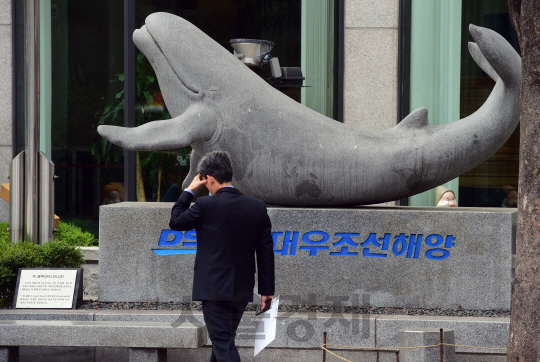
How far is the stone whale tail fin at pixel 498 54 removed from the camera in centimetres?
634

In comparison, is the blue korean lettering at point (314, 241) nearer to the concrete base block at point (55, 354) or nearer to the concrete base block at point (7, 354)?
the concrete base block at point (55, 354)

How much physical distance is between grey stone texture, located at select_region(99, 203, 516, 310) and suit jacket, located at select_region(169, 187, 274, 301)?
89.9 inches

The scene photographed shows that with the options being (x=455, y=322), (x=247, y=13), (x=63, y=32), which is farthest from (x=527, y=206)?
(x=63, y=32)

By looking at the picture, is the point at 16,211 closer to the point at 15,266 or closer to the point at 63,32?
the point at 15,266

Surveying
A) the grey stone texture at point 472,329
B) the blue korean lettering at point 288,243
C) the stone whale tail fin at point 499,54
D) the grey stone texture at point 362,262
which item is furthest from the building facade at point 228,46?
the grey stone texture at point 472,329

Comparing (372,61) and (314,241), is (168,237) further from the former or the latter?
(372,61)

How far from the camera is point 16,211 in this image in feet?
26.1

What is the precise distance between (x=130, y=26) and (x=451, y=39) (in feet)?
17.8

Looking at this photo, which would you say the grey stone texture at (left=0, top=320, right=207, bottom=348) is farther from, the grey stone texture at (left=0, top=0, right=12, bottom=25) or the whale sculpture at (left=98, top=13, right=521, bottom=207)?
the grey stone texture at (left=0, top=0, right=12, bottom=25)

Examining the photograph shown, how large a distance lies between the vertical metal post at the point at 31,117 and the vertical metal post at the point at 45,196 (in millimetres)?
61

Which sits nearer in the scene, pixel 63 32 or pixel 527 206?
pixel 527 206

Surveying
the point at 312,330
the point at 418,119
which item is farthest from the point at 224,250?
the point at 418,119

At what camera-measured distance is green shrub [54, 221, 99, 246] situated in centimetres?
1091

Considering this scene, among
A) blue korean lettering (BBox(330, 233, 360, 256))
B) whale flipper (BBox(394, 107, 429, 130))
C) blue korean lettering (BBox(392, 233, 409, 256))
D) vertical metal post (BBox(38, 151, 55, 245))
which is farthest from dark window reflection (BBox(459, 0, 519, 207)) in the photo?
vertical metal post (BBox(38, 151, 55, 245))
